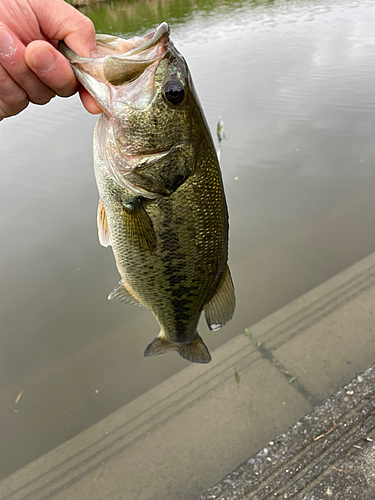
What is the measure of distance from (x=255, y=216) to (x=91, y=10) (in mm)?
14849

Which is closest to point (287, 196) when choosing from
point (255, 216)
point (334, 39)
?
point (255, 216)

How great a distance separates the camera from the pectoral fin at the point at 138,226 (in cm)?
124

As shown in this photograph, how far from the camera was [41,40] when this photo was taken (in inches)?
43.4

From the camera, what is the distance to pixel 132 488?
230 centimetres

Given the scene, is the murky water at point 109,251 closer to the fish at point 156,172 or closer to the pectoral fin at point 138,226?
the fish at point 156,172

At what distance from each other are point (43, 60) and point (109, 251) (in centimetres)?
310

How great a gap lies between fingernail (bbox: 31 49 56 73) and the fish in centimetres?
7

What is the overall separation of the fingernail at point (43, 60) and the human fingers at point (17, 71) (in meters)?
0.06

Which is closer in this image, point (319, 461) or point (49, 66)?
point (49, 66)

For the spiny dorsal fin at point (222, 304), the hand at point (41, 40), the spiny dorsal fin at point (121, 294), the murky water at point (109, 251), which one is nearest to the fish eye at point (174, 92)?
the hand at point (41, 40)

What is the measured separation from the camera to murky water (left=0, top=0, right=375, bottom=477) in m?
3.00

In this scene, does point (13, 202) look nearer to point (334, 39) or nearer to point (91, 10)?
point (334, 39)

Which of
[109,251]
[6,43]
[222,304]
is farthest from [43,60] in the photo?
[109,251]

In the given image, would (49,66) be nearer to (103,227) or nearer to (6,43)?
(6,43)
